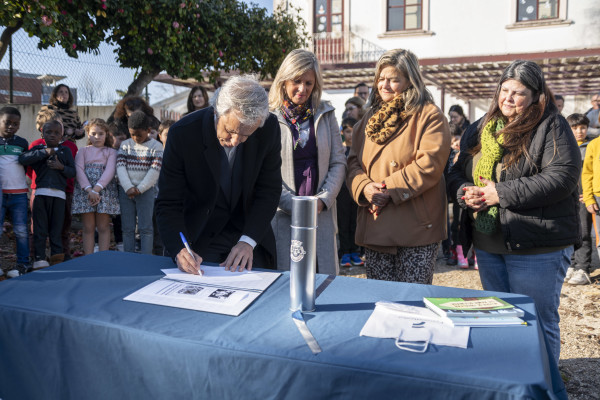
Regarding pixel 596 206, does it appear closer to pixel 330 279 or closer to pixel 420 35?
pixel 330 279

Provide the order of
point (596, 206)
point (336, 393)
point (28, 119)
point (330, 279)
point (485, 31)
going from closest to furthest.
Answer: point (336, 393), point (330, 279), point (596, 206), point (28, 119), point (485, 31)

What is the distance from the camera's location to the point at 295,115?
3.08m

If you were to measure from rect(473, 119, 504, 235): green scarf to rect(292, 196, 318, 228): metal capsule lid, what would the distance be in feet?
4.09

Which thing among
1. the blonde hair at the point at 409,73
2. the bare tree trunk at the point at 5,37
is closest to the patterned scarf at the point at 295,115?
the blonde hair at the point at 409,73

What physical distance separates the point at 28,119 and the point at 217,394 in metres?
7.31

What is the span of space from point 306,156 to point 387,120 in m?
0.54

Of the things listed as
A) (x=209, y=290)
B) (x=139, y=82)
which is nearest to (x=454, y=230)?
(x=209, y=290)

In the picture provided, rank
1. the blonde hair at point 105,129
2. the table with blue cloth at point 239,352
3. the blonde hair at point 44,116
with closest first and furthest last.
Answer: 1. the table with blue cloth at point 239,352
2. the blonde hair at point 105,129
3. the blonde hair at point 44,116

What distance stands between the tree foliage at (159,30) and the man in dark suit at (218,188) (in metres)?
4.08

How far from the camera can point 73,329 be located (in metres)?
1.65

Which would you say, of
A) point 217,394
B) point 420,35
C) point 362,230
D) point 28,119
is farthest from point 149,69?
point 420,35

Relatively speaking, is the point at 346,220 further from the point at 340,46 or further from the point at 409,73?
the point at 340,46

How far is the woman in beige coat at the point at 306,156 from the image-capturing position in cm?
303

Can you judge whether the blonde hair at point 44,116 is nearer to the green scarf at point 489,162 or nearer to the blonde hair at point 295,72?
the blonde hair at point 295,72
